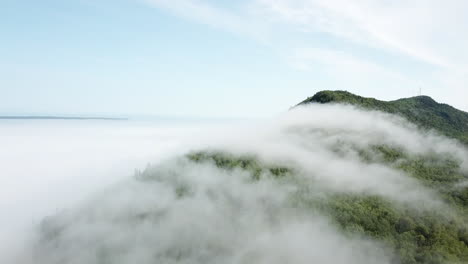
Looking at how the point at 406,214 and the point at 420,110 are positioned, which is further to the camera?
the point at 420,110

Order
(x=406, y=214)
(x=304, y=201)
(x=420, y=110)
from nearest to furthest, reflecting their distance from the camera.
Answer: (x=406, y=214), (x=304, y=201), (x=420, y=110)

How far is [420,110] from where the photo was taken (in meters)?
161

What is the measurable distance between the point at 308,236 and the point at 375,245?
20370mm

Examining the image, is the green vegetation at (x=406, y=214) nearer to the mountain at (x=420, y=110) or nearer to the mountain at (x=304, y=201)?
the mountain at (x=304, y=201)

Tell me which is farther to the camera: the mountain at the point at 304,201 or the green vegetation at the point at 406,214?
the mountain at the point at 304,201

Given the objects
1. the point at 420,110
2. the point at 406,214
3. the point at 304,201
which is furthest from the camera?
the point at 420,110

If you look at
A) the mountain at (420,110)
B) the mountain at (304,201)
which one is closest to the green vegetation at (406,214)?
the mountain at (304,201)

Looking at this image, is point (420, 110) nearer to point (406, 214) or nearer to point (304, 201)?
point (406, 214)

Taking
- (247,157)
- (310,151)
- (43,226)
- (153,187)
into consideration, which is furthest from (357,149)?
(43,226)

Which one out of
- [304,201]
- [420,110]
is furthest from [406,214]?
[420,110]

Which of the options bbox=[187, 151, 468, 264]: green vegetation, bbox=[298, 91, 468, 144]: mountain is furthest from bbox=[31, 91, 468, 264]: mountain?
bbox=[298, 91, 468, 144]: mountain

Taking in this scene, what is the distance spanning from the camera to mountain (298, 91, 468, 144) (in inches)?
5768

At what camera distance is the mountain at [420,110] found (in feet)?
481

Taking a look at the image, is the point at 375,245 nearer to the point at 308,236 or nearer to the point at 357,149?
the point at 308,236
